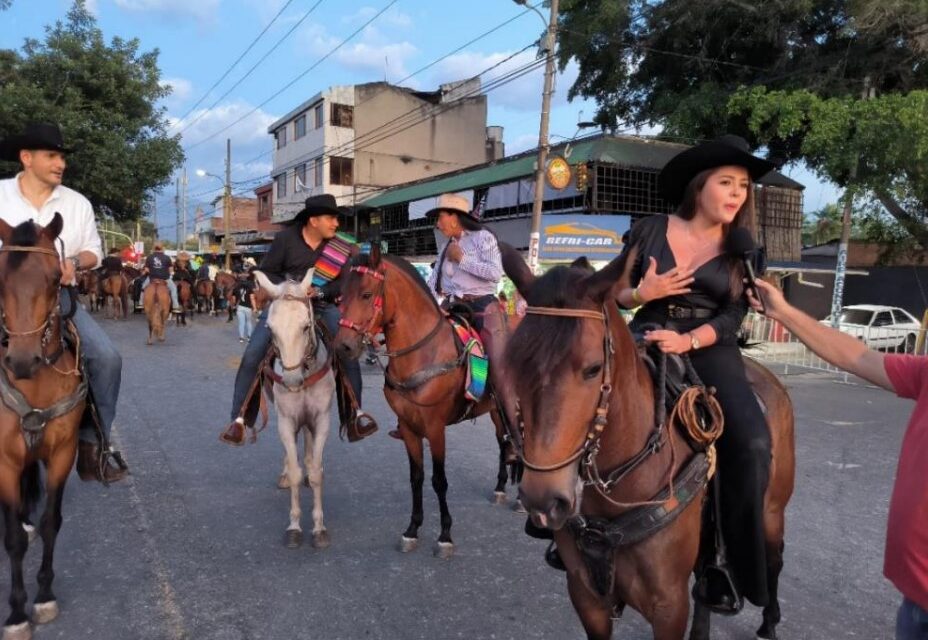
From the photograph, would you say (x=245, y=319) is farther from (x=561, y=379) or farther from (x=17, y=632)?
(x=561, y=379)

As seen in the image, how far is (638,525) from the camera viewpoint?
Answer: 2.17 m

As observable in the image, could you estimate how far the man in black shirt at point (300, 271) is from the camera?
4.92 metres

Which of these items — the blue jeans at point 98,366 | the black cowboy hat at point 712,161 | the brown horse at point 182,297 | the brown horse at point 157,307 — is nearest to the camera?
the black cowboy hat at point 712,161

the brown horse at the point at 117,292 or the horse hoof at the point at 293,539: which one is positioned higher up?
the brown horse at the point at 117,292

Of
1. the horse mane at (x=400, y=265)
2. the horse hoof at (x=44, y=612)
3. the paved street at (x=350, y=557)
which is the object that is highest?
the horse mane at (x=400, y=265)

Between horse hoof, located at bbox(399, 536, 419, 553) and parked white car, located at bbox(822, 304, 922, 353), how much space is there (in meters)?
11.4

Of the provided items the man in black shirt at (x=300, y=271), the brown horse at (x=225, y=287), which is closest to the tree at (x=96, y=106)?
the brown horse at (x=225, y=287)

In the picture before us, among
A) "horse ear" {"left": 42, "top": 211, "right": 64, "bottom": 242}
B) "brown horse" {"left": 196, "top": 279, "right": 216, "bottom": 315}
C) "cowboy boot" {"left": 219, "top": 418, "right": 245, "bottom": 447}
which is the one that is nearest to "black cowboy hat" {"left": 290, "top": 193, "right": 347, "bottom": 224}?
"cowboy boot" {"left": 219, "top": 418, "right": 245, "bottom": 447}

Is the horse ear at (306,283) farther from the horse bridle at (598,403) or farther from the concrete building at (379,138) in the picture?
the concrete building at (379,138)

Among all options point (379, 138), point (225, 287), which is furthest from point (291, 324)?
point (379, 138)

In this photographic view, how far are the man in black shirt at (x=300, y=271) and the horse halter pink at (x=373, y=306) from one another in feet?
1.89

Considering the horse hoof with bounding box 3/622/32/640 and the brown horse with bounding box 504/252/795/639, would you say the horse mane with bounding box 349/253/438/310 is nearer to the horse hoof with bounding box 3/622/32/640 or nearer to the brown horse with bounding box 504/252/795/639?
the brown horse with bounding box 504/252/795/639

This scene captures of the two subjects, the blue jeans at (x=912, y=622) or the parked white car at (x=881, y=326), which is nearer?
the blue jeans at (x=912, y=622)

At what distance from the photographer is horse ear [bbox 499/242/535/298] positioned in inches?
80.7
